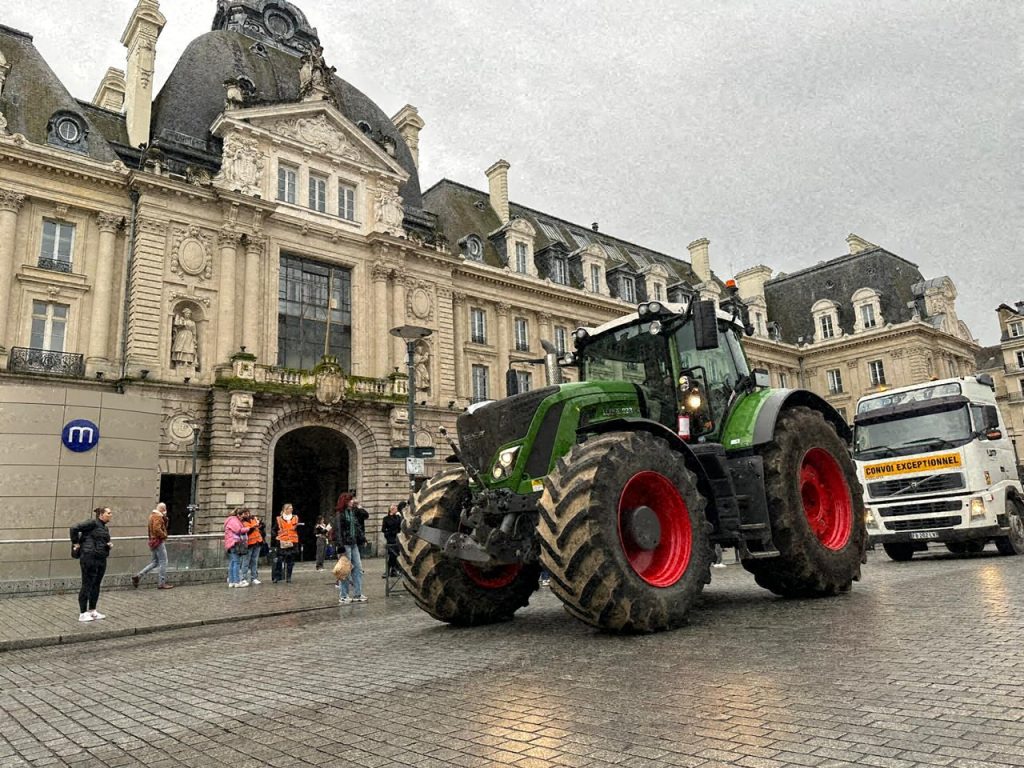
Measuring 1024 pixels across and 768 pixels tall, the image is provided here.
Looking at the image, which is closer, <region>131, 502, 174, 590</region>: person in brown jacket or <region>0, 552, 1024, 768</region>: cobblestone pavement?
<region>0, 552, 1024, 768</region>: cobblestone pavement

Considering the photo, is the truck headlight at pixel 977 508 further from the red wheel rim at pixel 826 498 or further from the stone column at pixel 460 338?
the stone column at pixel 460 338

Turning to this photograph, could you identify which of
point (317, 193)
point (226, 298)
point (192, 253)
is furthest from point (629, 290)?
point (192, 253)

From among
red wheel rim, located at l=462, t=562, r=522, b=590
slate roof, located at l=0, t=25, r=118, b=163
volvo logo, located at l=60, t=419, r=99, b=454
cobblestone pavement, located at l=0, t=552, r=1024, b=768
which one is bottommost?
cobblestone pavement, located at l=0, t=552, r=1024, b=768

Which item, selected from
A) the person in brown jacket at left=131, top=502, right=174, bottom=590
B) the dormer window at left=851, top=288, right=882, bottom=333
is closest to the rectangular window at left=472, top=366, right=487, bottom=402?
the person in brown jacket at left=131, top=502, right=174, bottom=590

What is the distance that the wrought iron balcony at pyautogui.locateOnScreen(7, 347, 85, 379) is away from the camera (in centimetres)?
2239

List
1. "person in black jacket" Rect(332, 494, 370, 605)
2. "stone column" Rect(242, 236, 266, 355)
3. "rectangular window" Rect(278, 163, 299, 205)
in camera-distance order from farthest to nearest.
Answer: "rectangular window" Rect(278, 163, 299, 205) → "stone column" Rect(242, 236, 266, 355) → "person in black jacket" Rect(332, 494, 370, 605)

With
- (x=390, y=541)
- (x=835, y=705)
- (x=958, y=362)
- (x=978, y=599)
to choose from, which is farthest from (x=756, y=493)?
Result: (x=958, y=362)

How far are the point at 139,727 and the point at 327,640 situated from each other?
343cm

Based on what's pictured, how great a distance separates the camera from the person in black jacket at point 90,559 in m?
10.6

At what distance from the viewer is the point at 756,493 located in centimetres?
761

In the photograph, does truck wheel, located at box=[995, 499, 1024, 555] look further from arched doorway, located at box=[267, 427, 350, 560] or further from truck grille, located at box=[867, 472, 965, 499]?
arched doorway, located at box=[267, 427, 350, 560]

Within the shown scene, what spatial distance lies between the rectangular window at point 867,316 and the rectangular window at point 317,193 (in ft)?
132

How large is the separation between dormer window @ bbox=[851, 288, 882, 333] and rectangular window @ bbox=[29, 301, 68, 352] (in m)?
49.4

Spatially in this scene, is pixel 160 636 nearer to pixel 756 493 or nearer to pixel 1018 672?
pixel 756 493
